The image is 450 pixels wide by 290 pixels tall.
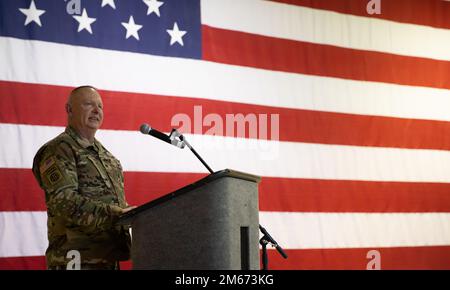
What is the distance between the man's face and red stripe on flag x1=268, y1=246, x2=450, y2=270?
184 cm

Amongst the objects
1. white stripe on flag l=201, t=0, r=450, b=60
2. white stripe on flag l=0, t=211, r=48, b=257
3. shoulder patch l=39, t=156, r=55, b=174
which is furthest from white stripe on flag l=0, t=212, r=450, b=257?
shoulder patch l=39, t=156, r=55, b=174

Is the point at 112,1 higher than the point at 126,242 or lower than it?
higher

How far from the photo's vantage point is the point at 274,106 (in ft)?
13.6

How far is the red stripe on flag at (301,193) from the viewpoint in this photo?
126 inches

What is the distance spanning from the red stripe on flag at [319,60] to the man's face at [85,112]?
4.88 ft

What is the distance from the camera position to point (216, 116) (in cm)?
390

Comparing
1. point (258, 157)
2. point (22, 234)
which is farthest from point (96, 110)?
point (258, 157)

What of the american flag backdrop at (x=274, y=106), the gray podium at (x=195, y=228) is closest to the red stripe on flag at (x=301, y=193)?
the american flag backdrop at (x=274, y=106)

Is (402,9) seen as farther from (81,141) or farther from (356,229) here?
(81,141)

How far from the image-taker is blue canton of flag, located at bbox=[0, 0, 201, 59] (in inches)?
131

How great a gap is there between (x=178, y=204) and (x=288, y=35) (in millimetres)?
2656

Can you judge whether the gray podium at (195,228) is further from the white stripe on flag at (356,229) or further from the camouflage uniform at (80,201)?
the white stripe on flag at (356,229)
